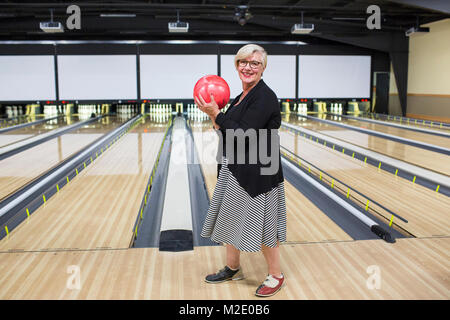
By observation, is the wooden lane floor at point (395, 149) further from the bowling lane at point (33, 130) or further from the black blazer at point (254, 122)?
the bowling lane at point (33, 130)

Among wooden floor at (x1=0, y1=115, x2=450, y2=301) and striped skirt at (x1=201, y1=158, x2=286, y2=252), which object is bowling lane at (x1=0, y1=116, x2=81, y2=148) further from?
striped skirt at (x1=201, y1=158, x2=286, y2=252)

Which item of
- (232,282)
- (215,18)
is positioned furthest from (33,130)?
(232,282)

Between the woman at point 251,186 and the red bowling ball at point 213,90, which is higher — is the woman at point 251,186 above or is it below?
below

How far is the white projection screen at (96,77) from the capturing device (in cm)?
1103

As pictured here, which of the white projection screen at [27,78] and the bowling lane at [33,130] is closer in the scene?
the bowling lane at [33,130]

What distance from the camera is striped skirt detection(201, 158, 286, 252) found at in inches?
70.7

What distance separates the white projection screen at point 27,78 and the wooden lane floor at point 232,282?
9.51 metres

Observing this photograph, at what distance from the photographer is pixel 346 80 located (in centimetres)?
1186

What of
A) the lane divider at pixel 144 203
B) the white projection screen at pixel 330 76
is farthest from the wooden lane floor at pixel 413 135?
the lane divider at pixel 144 203

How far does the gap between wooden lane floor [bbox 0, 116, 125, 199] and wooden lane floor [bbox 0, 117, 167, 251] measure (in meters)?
0.48

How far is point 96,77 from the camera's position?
1112cm

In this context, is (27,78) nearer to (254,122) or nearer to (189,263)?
(189,263)
